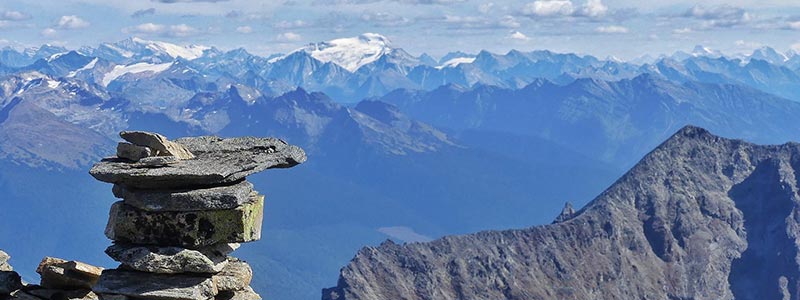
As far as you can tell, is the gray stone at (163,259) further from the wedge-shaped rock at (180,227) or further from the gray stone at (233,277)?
the gray stone at (233,277)

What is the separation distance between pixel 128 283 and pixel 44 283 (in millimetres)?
3870

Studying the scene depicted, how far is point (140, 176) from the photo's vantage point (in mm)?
22484

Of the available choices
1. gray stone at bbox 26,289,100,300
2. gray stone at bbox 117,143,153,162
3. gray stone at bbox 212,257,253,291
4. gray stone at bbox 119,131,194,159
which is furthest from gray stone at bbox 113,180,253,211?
gray stone at bbox 26,289,100,300

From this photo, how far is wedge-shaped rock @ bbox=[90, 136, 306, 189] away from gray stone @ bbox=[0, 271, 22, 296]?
4104 millimetres

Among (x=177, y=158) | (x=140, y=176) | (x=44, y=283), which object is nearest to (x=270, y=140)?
(x=177, y=158)

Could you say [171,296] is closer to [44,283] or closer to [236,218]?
[236,218]

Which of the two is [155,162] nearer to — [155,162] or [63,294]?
[155,162]

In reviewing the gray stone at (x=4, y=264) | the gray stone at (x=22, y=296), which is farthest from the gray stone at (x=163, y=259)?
the gray stone at (x=4, y=264)

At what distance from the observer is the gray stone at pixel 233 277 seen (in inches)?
960

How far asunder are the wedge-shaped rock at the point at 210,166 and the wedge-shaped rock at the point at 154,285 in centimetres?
228

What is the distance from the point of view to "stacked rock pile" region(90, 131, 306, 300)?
2266 cm

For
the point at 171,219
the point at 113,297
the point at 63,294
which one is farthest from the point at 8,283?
the point at 171,219

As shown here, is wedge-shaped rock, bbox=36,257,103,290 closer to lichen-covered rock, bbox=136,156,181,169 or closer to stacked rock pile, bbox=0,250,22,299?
stacked rock pile, bbox=0,250,22,299

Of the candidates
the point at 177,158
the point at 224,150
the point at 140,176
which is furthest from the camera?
the point at 224,150
